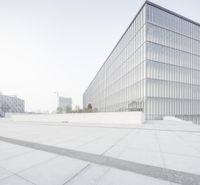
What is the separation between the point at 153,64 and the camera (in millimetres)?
29109

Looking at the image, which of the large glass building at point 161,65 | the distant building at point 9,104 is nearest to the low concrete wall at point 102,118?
the large glass building at point 161,65

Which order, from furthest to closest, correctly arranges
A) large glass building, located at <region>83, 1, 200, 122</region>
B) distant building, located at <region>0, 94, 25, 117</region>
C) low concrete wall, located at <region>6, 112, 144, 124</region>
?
distant building, located at <region>0, 94, 25, 117</region> < large glass building, located at <region>83, 1, 200, 122</region> < low concrete wall, located at <region>6, 112, 144, 124</region>

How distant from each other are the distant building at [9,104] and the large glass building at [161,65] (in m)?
81.2

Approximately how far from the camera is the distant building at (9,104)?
3562 inches

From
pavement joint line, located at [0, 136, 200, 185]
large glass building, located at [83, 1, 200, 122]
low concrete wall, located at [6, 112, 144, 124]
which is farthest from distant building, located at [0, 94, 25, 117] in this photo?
pavement joint line, located at [0, 136, 200, 185]

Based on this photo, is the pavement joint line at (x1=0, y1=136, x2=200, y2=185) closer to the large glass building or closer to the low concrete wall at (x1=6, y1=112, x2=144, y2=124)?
the low concrete wall at (x1=6, y1=112, x2=144, y2=124)

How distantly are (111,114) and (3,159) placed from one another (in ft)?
45.3

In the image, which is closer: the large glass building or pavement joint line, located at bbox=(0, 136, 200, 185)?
pavement joint line, located at bbox=(0, 136, 200, 185)

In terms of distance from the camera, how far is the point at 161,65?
30078 millimetres

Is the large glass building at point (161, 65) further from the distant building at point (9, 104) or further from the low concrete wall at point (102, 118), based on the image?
the distant building at point (9, 104)

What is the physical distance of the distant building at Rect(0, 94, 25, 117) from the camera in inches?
3562

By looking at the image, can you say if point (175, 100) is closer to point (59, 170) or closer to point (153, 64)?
point (153, 64)

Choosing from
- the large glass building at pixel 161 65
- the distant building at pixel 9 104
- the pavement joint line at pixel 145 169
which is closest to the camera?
the pavement joint line at pixel 145 169

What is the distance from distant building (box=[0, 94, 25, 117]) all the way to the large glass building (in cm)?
8120
